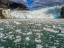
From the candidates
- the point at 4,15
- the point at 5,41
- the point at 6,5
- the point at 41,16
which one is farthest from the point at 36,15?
the point at 5,41

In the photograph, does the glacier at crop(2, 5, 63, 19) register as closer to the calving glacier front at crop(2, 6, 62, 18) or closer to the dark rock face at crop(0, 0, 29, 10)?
the calving glacier front at crop(2, 6, 62, 18)

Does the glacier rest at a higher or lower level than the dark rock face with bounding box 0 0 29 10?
lower

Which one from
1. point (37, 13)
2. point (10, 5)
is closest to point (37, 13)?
point (37, 13)

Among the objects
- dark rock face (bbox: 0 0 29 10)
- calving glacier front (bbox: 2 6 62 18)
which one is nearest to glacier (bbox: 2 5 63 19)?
calving glacier front (bbox: 2 6 62 18)

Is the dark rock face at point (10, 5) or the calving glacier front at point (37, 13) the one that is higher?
the dark rock face at point (10, 5)

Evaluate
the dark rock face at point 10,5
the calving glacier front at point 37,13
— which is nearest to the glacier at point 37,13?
the calving glacier front at point 37,13

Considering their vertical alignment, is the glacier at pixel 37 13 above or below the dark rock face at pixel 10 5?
below

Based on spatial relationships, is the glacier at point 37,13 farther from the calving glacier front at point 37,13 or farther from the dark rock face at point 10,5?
the dark rock face at point 10,5

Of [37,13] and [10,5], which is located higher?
[10,5]

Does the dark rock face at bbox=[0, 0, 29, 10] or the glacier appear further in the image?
the dark rock face at bbox=[0, 0, 29, 10]

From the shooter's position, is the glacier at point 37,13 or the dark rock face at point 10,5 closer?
the glacier at point 37,13

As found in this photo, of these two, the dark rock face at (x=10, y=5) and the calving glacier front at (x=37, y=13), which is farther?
the dark rock face at (x=10, y=5)

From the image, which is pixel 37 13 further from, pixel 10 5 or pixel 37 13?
pixel 10 5

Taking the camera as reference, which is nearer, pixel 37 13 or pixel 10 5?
pixel 37 13
